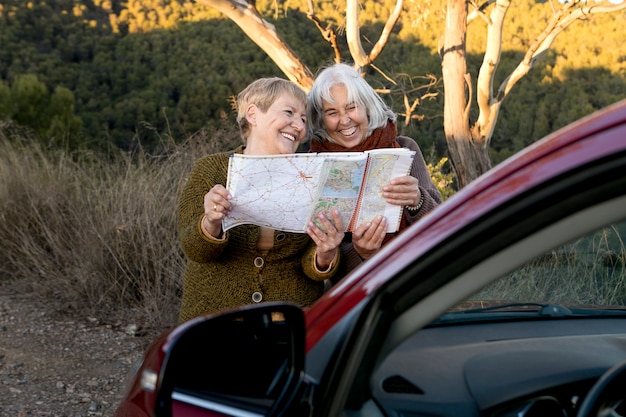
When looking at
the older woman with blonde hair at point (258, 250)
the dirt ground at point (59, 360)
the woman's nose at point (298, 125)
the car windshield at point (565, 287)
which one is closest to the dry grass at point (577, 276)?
the car windshield at point (565, 287)

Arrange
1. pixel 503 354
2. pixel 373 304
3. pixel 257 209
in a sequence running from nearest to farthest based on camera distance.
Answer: pixel 373 304 → pixel 503 354 → pixel 257 209

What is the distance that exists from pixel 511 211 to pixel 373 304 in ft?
0.82

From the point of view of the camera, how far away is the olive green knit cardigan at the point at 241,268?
2666mm

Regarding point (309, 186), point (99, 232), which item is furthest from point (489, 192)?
point (99, 232)

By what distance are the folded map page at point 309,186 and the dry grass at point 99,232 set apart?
119 inches

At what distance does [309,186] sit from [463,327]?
0.89 m

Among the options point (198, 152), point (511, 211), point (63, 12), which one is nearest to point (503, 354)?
point (511, 211)

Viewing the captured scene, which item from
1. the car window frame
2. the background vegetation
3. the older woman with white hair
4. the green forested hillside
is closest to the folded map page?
the older woman with white hair

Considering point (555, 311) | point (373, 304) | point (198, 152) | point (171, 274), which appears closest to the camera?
point (373, 304)

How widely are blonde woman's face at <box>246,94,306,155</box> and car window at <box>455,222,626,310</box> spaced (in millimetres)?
1266

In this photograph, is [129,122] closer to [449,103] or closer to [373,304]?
[449,103]

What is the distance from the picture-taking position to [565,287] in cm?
164

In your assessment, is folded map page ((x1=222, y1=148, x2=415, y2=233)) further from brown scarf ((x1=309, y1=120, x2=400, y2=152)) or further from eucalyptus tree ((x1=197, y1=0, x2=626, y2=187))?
eucalyptus tree ((x1=197, y1=0, x2=626, y2=187))

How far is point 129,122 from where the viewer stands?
17.2m
